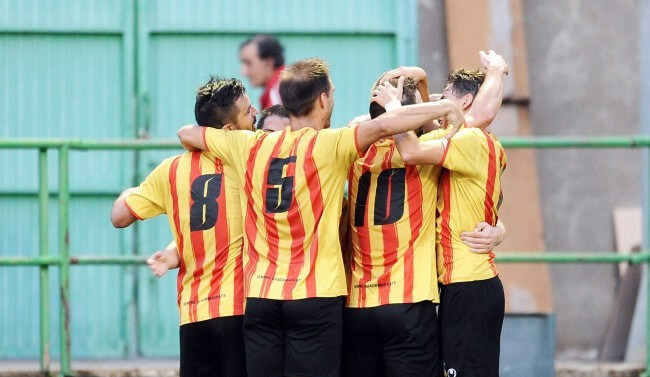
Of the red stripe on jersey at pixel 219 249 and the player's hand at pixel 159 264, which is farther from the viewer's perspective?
the player's hand at pixel 159 264

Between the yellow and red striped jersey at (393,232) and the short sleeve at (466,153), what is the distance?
150 mm

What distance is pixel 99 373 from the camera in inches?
316

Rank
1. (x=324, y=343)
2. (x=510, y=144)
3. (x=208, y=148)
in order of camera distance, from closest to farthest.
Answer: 1. (x=324, y=343)
2. (x=208, y=148)
3. (x=510, y=144)

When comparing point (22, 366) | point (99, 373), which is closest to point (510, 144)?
point (99, 373)

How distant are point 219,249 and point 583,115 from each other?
4.67 m

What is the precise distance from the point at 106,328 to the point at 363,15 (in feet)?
9.62

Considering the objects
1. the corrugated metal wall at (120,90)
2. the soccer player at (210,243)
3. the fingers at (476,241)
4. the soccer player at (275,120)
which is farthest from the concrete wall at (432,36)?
the fingers at (476,241)

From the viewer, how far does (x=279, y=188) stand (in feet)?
19.0

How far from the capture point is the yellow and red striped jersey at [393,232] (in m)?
5.81

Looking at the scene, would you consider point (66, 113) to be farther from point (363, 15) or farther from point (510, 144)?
point (510, 144)

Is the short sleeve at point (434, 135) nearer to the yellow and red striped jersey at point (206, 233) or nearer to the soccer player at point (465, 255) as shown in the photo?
the soccer player at point (465, 255)

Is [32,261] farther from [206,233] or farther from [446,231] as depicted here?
[446,231]

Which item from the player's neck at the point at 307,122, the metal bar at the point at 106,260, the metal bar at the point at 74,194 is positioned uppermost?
the player's neck at the point at 307,122

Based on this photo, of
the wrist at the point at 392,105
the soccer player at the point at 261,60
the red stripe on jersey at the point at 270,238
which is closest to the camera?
the wrist at the point at 392,105
